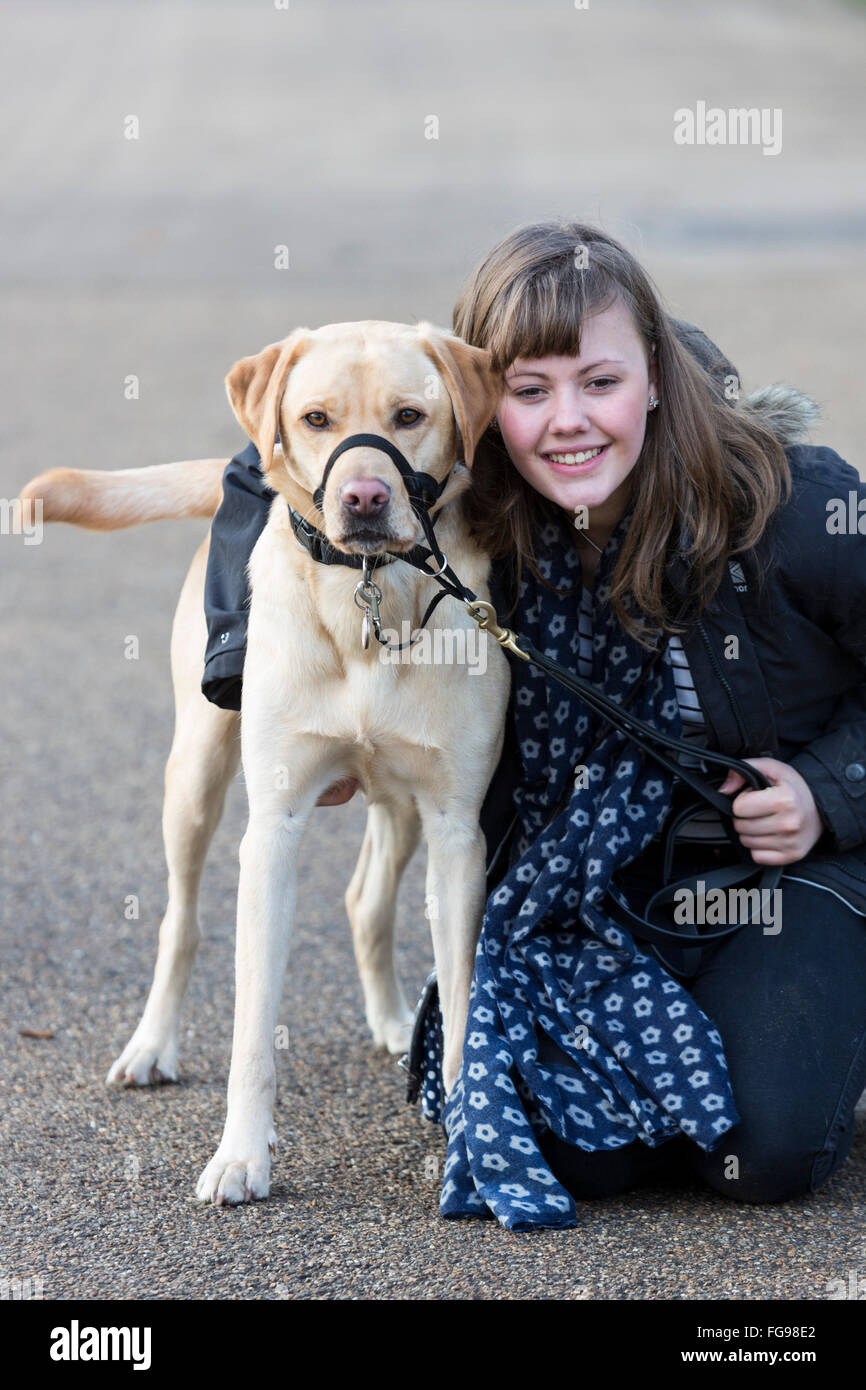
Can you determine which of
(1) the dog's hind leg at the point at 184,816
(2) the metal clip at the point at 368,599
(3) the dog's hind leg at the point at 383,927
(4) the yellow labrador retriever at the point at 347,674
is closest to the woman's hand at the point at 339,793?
(4) the yellow labrador retriever at the point at 347,674

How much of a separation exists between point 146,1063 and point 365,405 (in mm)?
1779

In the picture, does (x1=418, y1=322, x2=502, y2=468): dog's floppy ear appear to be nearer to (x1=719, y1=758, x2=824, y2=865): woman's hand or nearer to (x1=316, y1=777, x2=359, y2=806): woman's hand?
(x1=316, y1=777, x2=359, y2=806): woman's hand

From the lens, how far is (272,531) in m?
3.20

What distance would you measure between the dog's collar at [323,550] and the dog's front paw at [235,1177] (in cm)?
122

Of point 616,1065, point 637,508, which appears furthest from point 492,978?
point 637,508

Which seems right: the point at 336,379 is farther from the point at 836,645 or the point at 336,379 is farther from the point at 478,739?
the point at 836,645

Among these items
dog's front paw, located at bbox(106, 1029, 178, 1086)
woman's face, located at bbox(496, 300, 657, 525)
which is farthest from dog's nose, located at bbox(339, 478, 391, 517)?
dog's front paw, located at bbox(106, 1029, 178, 1086)

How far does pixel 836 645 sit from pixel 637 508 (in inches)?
21.4

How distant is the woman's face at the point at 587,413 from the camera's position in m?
2.94

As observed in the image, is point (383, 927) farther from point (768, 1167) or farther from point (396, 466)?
point (396, 466)

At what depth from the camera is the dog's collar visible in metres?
3.00

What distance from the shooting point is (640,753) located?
313 cm

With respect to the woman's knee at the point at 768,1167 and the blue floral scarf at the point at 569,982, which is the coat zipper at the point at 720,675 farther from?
the woman's knee at the point at 768,1167

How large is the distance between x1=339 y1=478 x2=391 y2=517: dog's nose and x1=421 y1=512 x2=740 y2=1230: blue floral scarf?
52 centimetres
